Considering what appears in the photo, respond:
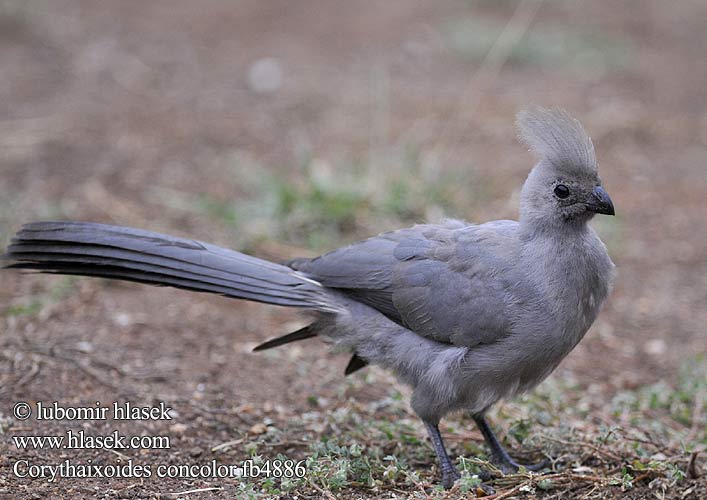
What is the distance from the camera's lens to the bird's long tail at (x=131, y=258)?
434cm

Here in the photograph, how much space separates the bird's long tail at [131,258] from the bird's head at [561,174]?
4.59ft

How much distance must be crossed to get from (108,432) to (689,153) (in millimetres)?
6783

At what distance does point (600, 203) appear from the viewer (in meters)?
4.11

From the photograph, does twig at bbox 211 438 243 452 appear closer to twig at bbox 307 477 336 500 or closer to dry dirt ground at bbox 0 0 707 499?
dry dirt ground at bbox 0 0 707 499

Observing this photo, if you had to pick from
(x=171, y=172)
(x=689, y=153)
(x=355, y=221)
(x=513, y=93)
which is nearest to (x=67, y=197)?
(x=171, y=172)

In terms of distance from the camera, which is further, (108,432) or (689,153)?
(689,153)

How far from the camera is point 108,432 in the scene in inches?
176

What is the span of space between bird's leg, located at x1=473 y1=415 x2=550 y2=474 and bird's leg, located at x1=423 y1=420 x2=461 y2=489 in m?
0.26

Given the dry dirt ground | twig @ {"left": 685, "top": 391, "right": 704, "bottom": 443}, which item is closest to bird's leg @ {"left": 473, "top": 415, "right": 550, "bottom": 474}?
the dry dirt ground

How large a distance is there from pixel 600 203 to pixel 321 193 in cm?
327

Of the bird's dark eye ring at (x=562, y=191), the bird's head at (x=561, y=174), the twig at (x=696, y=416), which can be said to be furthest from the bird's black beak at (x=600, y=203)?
the twig at (x=696, y=416)

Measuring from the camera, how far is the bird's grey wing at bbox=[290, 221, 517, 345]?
4.21 m

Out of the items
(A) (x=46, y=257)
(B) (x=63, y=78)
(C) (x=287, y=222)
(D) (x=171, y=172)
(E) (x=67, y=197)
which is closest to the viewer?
(A) (x=46, y=257)

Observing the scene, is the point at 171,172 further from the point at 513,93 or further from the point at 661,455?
the point at 661,455
